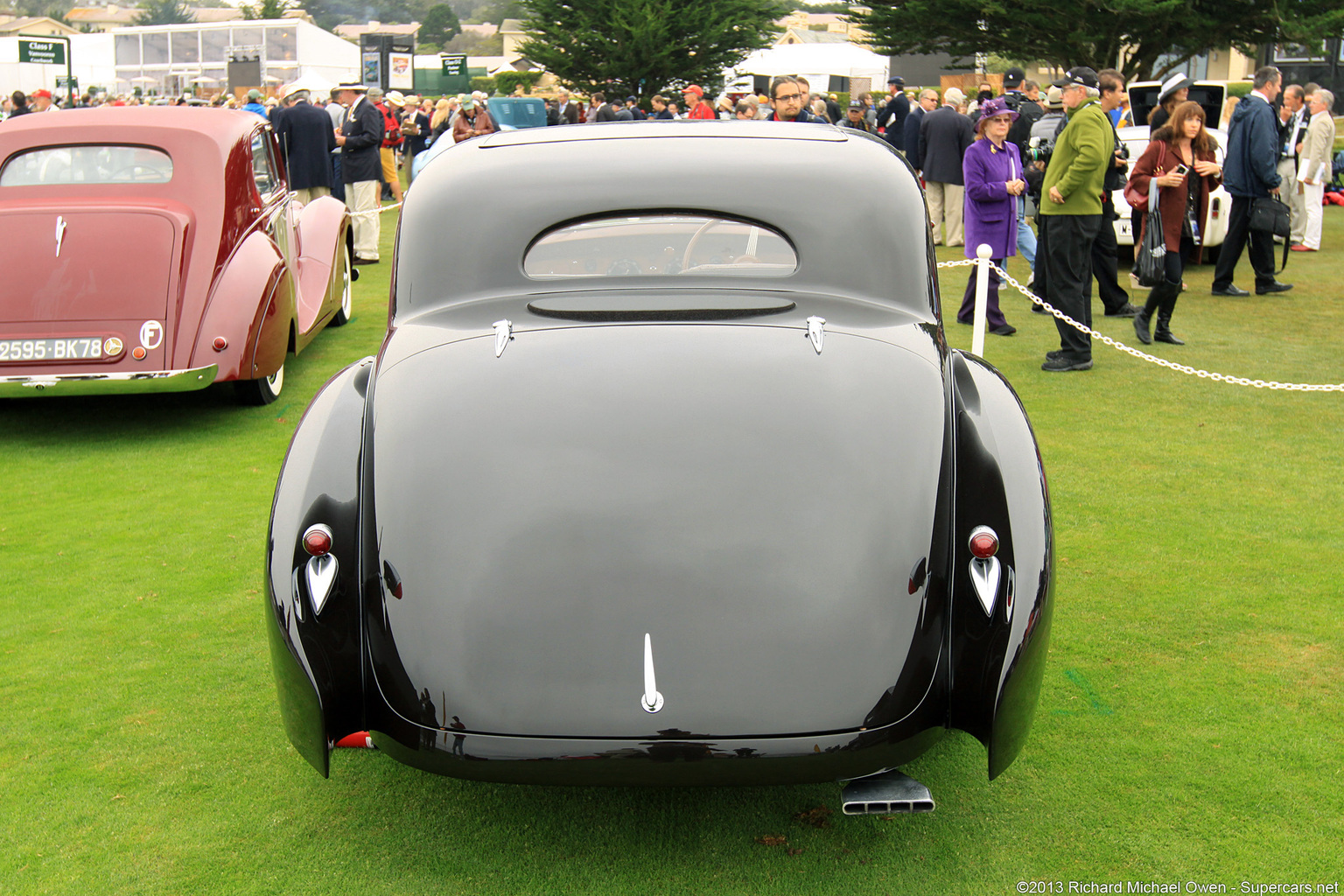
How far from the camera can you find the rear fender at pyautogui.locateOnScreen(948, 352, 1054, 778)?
8.38ft

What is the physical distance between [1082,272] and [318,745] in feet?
21.2

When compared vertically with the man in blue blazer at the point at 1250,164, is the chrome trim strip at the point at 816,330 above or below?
below

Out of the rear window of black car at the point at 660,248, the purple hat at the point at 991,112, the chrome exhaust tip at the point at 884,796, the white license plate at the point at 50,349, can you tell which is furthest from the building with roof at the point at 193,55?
the chrome exhaust tip at the point at 884,796

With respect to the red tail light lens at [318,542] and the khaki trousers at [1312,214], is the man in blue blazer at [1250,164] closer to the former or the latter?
the khaki trousers at [1312,214]

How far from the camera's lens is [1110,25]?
25078 mm

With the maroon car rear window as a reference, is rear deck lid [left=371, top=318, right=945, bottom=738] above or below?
below

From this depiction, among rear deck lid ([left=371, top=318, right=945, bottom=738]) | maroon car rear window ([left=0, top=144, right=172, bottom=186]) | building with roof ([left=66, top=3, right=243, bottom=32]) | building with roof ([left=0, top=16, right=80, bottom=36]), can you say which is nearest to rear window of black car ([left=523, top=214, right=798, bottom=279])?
rear deck lid ([left=371, top=318, right=945, bottom=738])

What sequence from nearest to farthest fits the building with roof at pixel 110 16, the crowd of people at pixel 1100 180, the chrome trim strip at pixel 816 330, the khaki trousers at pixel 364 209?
the chrome trim strip at pixel 816 330 < the crowd of people at pixel 1100 180 < the khaki trousers at pixel 364 209 < the building with roof at pixel 110 16

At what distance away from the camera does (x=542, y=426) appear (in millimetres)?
2729

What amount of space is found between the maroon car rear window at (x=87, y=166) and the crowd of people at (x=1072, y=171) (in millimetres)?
4239

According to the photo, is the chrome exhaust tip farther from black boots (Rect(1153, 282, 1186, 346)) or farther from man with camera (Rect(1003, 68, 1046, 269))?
man with camera (Rect(1003, 68, 1046, 269))

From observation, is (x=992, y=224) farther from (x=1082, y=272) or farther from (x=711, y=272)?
(x=711, y=272)

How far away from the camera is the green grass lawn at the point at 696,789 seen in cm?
273

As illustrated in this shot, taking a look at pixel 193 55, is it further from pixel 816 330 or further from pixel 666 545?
pixel 666 545
